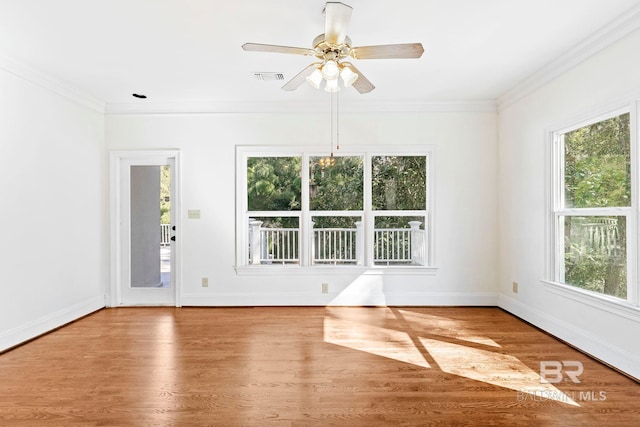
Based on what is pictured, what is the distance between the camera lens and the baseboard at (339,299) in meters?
4.43

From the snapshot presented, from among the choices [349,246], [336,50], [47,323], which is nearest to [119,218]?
[47,323]

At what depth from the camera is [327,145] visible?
4.47m

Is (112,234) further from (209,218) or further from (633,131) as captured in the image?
(633,131)

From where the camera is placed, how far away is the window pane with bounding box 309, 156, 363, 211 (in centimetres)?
454

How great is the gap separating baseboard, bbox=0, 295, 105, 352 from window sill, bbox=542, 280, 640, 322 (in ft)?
16.9

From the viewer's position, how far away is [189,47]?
9.66 feet

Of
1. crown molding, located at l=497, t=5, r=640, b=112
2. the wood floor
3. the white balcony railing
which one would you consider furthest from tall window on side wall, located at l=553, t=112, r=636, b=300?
the white balcony railing

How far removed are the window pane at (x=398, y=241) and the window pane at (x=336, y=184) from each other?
465 millimetres

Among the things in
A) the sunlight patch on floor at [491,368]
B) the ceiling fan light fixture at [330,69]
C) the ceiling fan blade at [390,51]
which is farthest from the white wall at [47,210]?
the sunlight patch on floor at [491,368]

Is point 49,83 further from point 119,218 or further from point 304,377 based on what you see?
point 304,377

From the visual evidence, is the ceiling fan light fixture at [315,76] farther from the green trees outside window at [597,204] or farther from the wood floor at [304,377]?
the green trees outside window at [597,204]

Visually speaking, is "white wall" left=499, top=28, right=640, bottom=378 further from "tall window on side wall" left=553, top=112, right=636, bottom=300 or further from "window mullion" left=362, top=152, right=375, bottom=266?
"window mullion" left=362, top=152, right=375, bottom=266

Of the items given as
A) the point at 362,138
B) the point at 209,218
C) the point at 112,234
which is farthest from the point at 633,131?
the point at 112,234

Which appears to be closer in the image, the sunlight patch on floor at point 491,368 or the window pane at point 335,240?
the sunlight patch on floor at point 491,368
